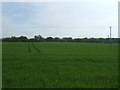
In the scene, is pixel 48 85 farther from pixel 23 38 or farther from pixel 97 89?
pixel 23 38

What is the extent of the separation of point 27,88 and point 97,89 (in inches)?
83.0

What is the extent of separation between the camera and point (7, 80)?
8320 mm

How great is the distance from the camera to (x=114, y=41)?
3474 inches

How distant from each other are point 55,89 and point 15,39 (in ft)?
279

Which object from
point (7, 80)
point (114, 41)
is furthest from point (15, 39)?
point (7, 80)

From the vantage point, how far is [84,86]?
7258 millimetres

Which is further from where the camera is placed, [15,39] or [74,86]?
[15,39]

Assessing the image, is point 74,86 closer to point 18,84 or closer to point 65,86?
point 65,86

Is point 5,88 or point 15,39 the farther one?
point 15,39

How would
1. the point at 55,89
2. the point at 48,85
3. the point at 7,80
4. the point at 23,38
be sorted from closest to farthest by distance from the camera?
the point at 55,89
the point at 48,85
the point at 7,80
the point at 23,38

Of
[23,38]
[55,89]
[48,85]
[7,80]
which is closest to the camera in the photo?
[55,89]

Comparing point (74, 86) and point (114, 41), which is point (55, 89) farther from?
point (114, 41)

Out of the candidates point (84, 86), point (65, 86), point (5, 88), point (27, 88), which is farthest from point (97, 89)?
point (5, 88)

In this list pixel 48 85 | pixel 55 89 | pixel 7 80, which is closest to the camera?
pixel 55 89
